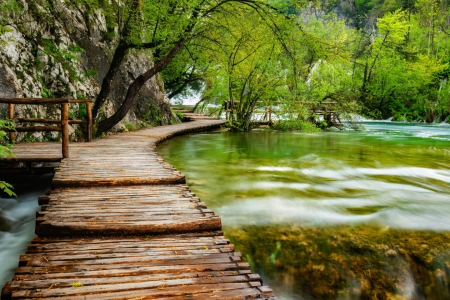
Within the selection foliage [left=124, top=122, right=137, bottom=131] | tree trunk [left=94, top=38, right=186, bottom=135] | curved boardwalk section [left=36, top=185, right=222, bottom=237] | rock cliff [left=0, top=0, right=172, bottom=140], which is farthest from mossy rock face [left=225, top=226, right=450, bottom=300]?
foliage [left=124, top=122, right=137, bottom=131]

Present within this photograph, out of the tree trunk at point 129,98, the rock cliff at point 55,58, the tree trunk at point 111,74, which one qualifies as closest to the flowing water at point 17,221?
the rock cliff at point 55,58

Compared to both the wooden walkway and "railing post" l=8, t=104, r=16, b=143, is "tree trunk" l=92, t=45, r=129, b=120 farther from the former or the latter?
the wooden walkway

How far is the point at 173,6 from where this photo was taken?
9.83m

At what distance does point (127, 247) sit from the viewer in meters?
2.81

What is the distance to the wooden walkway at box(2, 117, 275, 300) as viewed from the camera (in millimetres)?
2146

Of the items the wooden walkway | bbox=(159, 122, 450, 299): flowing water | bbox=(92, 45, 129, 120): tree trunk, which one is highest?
bbox=(92, 45, 129, 120): tree trunk

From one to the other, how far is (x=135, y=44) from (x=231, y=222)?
726 centimetres

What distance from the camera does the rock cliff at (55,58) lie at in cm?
853

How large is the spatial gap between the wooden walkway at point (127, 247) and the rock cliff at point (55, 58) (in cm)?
454

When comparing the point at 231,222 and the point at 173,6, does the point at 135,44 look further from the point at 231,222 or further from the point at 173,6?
the point at 231,222

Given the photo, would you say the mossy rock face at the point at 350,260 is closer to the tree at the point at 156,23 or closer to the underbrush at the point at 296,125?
the tree at the point at 156,23

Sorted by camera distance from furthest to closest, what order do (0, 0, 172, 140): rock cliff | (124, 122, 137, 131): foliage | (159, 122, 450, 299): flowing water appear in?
1. (124, 122, 137, 131): foliage
2. (0, 0, 172, 140): rock cliff
3. (159, 122, 450, 299): flowing water

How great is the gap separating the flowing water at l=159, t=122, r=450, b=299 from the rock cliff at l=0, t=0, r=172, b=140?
14.7 ft

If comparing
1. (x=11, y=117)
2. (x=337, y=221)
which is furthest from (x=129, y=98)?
(x=337, y=221)
